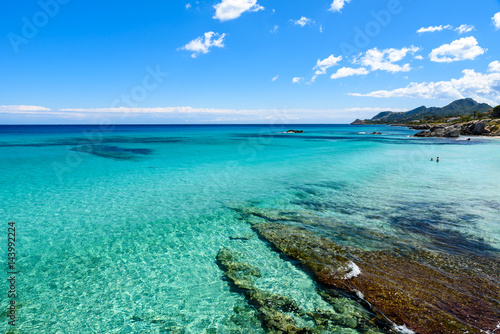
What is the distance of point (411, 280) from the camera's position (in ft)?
27.9

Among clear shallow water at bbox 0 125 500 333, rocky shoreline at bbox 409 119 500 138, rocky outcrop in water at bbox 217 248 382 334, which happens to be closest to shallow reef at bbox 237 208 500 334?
rocky outcrop in water at bbox 217 248 382 334

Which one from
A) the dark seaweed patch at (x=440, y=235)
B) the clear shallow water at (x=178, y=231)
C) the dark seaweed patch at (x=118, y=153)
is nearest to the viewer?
the clear shallow water at (x=178, y=231)

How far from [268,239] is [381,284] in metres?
4.93

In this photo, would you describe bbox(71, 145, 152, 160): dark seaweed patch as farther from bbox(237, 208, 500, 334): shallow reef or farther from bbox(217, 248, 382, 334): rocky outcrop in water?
bbox(217, 248, 382, 334): rocky outcrop in water

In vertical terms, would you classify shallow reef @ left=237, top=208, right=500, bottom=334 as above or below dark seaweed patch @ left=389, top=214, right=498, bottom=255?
below

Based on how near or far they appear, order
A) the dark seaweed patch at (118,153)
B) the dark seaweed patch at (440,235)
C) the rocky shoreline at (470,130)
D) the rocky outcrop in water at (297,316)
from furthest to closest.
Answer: the rocky shoreline at (470,130), the dark seaweed patch at (118,153), the dark seaweed patch at (440,235), the rocky outcrop in water at (297,316)

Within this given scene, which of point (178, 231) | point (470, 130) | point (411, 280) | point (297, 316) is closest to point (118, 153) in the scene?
point (178, 231)

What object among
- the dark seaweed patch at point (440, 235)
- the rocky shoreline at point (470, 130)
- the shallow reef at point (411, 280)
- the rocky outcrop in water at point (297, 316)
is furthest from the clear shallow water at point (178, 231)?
the rocky shoreline at point (470, 130)

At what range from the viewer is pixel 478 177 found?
2630 centimetres

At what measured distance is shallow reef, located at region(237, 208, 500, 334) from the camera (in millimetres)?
6922

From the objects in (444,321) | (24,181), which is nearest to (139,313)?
(444,321)

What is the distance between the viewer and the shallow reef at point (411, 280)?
6.92 meters

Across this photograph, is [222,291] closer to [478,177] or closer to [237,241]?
[237,241]

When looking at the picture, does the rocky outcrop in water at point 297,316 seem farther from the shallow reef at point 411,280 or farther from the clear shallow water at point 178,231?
the shallow reef at point 411,280
